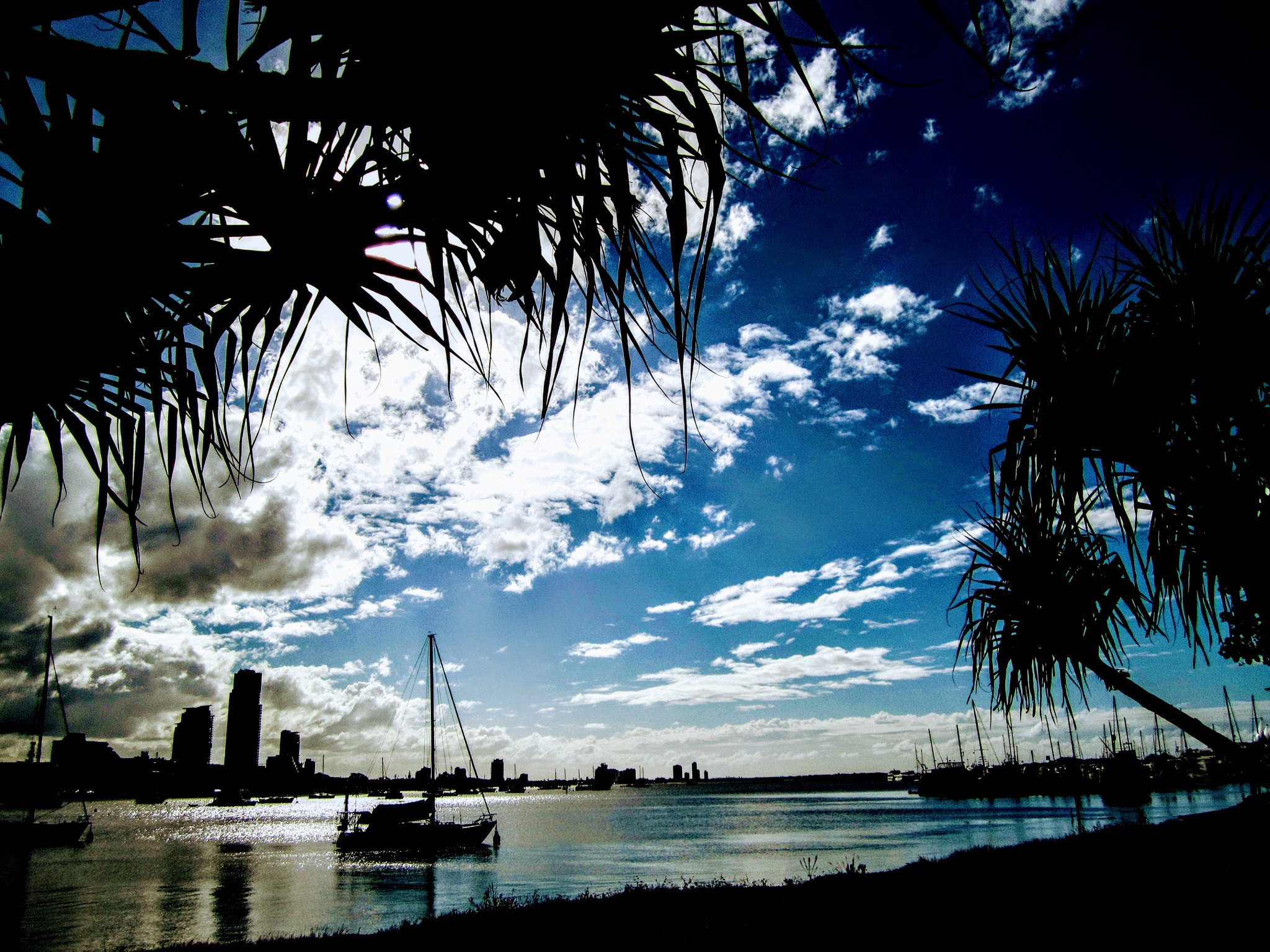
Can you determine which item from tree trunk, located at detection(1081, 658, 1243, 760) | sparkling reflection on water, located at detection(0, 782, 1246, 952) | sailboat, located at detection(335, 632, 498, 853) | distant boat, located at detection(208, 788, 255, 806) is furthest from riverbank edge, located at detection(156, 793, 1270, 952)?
distant boat, located at detection(208, 788, 255, 806)

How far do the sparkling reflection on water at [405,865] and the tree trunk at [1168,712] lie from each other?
19.9 metres

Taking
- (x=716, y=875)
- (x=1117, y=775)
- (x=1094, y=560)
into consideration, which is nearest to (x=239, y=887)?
(x=716, y=875)

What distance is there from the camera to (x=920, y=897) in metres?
7.21

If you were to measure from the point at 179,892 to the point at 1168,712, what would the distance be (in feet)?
135

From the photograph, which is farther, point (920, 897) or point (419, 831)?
point (419, 831)

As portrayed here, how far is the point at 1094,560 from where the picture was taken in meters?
4.99

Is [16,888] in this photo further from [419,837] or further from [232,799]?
[232,799]

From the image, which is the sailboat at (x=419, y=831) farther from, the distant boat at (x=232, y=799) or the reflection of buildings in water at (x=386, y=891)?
the distant boat at (x=232, y=799)

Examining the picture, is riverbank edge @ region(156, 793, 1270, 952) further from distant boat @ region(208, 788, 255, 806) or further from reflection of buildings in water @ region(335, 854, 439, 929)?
distant boat @ region(208, 788, 255, 806)

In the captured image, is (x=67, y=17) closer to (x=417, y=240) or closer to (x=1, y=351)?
(x=417, y=240)

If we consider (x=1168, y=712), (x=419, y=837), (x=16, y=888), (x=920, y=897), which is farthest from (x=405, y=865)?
(x=1168, y=712)

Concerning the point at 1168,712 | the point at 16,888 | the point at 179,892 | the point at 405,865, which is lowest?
the point at 405,865

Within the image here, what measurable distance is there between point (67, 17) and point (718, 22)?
4.56 feet

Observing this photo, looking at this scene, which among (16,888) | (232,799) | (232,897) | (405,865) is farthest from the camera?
(232,799)
